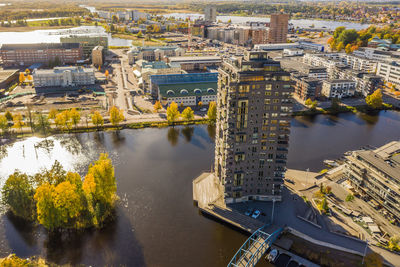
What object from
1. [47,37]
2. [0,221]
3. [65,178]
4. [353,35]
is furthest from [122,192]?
[47,37]

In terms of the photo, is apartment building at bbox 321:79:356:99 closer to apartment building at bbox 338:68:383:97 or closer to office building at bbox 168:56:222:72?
apartment building at bbox 338:68:383:97

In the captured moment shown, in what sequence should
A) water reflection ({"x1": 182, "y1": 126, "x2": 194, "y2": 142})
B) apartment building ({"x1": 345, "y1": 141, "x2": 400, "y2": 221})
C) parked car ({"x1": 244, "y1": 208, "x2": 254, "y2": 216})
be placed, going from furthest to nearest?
water reflection ({"x1": 182, "y1": 126, "x2": 194, "y2": 142})
parked car ({"x1": 244, "y1": 208, "x2": 254, "y2": 216})
apartment building ({"x1": 345, "y1": 141, "x2": 400, "y2": 221})

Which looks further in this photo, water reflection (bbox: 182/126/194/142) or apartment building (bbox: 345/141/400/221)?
water reflection (bbox: 182/126/194/142)

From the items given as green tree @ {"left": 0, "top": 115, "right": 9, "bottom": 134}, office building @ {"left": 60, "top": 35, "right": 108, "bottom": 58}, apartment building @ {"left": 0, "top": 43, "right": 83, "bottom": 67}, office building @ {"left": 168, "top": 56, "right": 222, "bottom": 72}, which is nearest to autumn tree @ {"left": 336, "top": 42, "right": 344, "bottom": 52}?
office building @ {"left": 168, "top": 56, "right": 222, "bottom": 72}

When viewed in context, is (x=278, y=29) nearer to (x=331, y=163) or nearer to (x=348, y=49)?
(x=348, y=49)

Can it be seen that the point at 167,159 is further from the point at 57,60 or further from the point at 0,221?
the point at 57,60

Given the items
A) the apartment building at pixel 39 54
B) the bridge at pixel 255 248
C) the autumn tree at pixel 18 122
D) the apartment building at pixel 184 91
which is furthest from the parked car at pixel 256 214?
the apartment building at pixel 39 54
